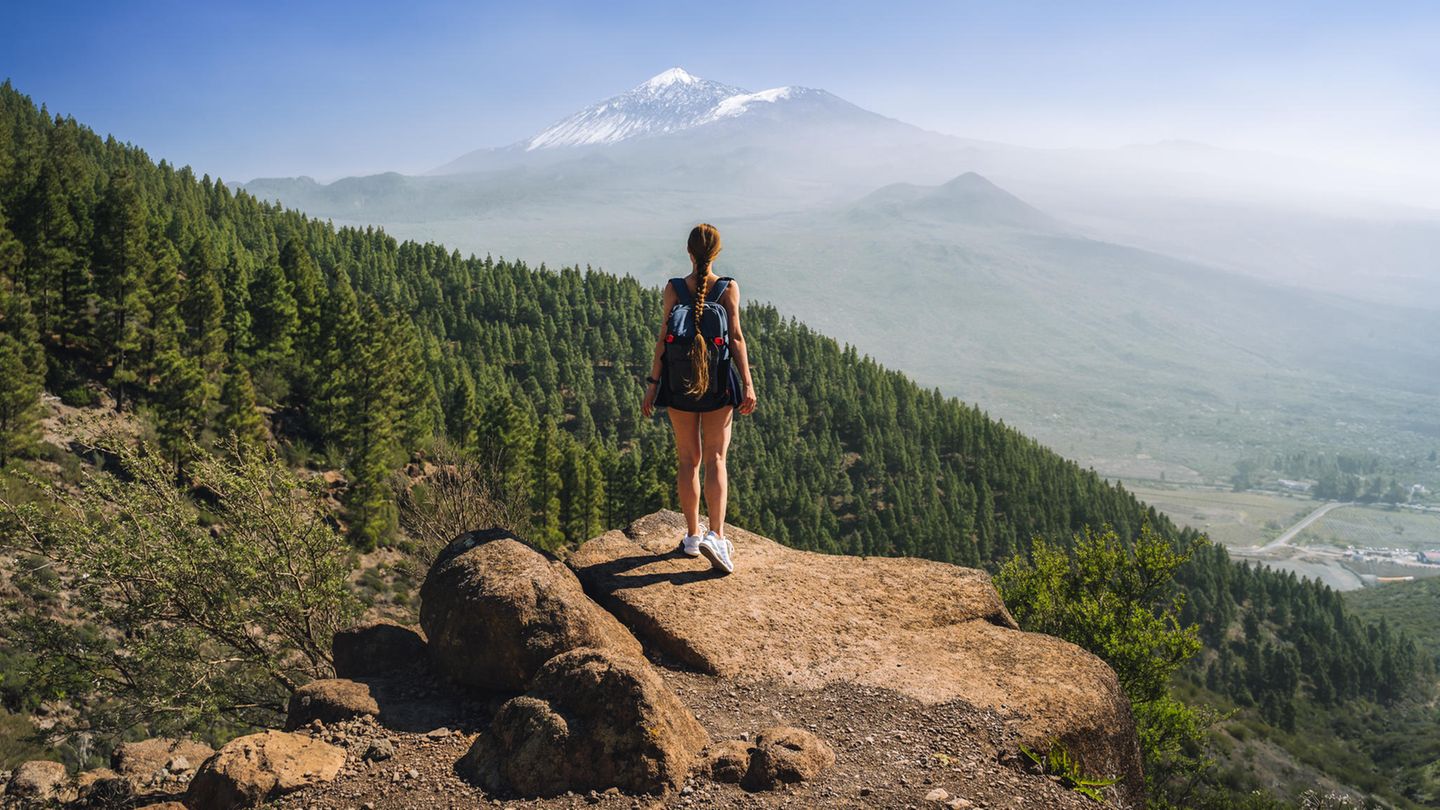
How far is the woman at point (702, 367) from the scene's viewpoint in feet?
30.1

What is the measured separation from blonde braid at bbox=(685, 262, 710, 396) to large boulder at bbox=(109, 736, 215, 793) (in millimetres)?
6157

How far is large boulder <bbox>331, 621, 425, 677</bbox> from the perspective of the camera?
9258 mm

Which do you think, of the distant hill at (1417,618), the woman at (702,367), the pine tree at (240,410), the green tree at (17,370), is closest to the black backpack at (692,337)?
the woman at (702,367)

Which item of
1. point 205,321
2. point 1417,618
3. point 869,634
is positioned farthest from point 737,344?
point 1417,618

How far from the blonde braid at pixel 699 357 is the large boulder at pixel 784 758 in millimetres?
3720

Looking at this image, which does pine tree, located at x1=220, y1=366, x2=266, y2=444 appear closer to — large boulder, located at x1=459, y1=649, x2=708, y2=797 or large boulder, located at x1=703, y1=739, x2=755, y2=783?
large boulder, located at x1=459, y1=649, x2=708, y2=797

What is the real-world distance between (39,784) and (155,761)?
107 centimetres

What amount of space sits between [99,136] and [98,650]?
6000 inches

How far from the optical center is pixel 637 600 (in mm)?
9789

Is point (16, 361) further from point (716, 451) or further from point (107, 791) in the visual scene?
point (716, 451)

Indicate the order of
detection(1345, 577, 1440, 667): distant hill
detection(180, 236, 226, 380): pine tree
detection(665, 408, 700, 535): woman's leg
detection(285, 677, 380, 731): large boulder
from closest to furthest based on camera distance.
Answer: detection(285, 677, 380, 731): large boulder < detection(665, 408, 700, 535): woman's leg < detection(180, 236, 226, 380): pine tree < detection(1345, 577, 1440, 667): distant hill

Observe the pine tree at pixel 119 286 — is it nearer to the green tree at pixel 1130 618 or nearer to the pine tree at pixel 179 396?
the pine tree at pixel 179 396

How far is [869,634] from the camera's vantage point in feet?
32.2

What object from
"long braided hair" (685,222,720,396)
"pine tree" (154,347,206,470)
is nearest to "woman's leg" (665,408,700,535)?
"long braided hair" (685,222,720,396)
